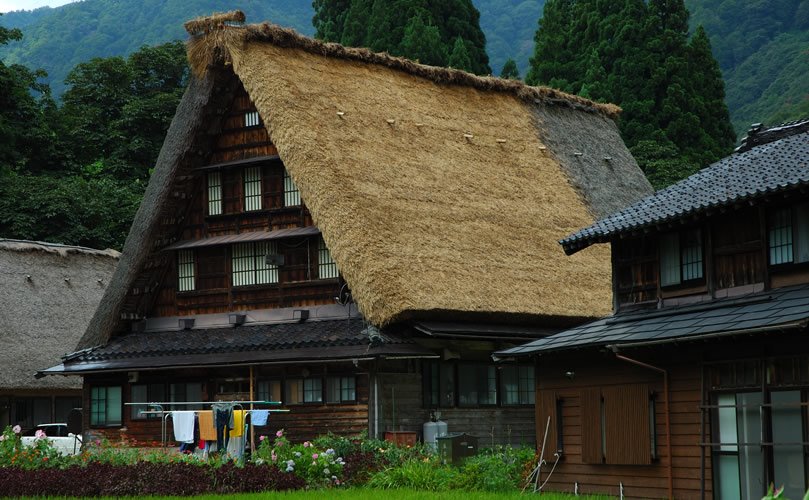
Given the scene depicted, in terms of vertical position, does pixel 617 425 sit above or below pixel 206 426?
above

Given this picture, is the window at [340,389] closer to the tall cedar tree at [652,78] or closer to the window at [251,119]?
the window at [251,119]

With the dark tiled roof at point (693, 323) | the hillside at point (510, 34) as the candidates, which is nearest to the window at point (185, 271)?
the dark tiled roof at point (693, 323)

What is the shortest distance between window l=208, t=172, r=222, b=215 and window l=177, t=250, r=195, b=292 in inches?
49.0

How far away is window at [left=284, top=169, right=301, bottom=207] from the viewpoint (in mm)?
30044

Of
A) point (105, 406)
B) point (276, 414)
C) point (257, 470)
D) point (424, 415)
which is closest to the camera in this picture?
point (257, 470)

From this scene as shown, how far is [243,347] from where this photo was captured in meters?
28.5

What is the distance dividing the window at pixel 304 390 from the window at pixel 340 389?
0.73 ft

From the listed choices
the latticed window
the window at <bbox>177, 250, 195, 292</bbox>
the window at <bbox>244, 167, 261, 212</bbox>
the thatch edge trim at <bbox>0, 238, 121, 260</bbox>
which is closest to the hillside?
the thatch edge trim at <bbox>0, 238, 121, 260</bbox>

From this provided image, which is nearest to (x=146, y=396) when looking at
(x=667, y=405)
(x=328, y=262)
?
(x=328, y=262)

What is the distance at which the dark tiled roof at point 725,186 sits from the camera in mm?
19016

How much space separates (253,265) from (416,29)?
1130 inches

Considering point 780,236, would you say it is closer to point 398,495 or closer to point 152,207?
point 398,495

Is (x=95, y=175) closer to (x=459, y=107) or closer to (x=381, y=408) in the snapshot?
(x=459, y=107)

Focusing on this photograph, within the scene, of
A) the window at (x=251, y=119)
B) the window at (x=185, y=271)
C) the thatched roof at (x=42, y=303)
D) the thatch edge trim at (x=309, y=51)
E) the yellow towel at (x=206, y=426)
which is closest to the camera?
the yellow towel at (x=206, y=426)
